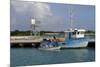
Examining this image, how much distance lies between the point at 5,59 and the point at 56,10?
3.12 feet

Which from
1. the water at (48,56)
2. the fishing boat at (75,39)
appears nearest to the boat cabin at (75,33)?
the fishing boat at (75,39)

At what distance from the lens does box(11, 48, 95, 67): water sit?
276cm

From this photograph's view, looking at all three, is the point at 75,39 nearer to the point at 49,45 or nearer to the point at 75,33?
the point at 75,33

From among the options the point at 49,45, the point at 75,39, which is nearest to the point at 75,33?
the point at 75,39

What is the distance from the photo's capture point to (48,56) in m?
2.91

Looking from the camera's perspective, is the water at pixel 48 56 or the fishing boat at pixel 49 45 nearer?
the water at pixel 48 56

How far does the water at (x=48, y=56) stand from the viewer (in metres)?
2.76

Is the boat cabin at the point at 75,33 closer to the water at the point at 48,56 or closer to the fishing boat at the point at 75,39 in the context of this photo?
the fishing boat at the point at 75,39

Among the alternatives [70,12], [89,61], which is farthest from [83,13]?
[89,61]

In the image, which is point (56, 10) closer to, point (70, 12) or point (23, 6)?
point (70, 12)

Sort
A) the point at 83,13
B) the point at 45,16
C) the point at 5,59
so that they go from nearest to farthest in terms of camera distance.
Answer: the point at 5,59 → the point at 45,16 → the point at 83,13

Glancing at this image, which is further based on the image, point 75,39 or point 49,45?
point 75,39

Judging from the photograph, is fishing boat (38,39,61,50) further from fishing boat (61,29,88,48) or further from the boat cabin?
the boat cabin

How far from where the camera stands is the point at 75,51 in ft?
10.0
